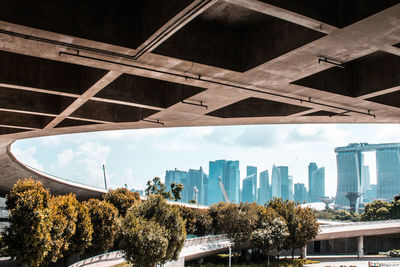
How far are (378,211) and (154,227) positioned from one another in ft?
360

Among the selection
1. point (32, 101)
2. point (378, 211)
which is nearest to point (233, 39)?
point (32, 101)

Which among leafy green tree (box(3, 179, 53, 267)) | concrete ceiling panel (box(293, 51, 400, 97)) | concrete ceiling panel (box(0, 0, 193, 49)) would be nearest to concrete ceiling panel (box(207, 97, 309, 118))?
concrete ceiling panel (box(293, 51, 400, 97))

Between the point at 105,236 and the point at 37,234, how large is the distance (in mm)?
15700

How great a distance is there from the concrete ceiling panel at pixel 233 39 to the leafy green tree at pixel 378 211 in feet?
417

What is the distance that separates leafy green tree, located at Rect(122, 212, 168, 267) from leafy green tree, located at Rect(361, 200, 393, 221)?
4258 inches

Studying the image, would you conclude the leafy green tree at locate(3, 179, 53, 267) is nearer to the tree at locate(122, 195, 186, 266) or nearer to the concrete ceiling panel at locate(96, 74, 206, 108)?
the tree at locate(122, 195, 186, 266)

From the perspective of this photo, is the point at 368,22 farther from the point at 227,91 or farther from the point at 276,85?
the point at 227,91

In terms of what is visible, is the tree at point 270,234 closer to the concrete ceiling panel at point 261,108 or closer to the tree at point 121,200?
the tree at point 121,200

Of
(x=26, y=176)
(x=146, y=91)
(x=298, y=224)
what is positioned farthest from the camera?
(x=298, y=224)

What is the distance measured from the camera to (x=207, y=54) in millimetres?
10281

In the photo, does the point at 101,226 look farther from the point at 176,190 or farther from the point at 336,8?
the point at 176,190

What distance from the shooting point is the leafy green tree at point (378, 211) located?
120 m

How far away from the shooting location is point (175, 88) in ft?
48.9

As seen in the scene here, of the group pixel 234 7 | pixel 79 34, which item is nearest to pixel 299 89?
pixel 234 7
